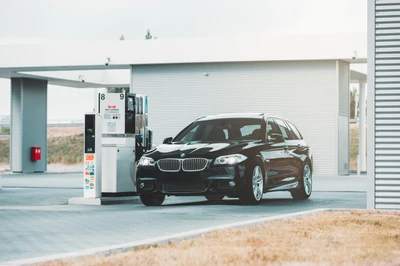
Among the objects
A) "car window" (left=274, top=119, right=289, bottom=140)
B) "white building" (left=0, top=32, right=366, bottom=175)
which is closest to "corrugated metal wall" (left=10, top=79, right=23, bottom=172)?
"white building" (left=0, top=32, right=366, bottom=175)

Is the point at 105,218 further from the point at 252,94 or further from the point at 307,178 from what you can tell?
the point at 252,94

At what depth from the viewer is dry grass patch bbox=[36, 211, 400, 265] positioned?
8203mm

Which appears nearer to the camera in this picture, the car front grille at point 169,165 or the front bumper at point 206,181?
the front bumper at point 206,181

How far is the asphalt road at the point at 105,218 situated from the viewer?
1052cm

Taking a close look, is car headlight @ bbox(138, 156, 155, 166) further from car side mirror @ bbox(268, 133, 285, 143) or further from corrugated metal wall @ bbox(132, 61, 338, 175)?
corrugated metal wall @ bbox(132, 61, 338, 175)

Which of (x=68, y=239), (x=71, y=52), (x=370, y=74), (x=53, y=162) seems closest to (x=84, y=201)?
(x=370, y=74)

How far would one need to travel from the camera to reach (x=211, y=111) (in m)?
38.2

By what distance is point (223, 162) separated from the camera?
16.5 meters

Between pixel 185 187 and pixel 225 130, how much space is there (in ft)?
6.30

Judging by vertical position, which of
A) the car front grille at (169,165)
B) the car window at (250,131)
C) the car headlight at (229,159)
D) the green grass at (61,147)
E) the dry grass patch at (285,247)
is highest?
the car window at (250,131)

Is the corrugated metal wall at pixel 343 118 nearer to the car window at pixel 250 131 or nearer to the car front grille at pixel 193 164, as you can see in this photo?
the car window at pixel 250 131

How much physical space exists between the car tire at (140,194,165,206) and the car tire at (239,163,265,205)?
1.53m

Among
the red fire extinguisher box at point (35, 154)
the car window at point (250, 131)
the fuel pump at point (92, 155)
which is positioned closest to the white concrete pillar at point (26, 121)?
the red fire extinguisher box at point (35, 154)

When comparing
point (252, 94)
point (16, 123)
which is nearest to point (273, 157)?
point (252, 94)
